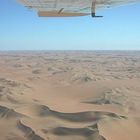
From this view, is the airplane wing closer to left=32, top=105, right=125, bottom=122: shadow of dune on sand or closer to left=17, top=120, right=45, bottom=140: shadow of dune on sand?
left=17, top=120, right=45, bottom=140: shadow of dune on sand

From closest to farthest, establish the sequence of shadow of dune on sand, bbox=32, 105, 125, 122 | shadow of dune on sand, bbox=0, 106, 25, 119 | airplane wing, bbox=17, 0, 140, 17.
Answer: airplane wing, bbox=17, 0, 140, 17
shadow of dune on sand, bbox=32, 105, 125, 122
shadow of dune on sand, bbox=0, 106, 25, 119

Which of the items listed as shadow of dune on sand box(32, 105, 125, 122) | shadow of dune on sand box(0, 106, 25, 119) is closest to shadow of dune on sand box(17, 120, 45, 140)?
shadow of dune on sand box(0, 106, 25, 119)

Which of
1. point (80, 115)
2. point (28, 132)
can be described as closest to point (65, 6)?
point (28, 132)

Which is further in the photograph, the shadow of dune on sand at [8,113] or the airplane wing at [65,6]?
the shadow of dune on sand at [8,113]

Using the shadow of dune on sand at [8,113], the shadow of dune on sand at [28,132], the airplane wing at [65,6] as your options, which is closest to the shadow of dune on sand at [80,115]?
the shadow of dune on sand at [8,113]

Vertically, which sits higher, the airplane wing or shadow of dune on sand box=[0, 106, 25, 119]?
the airplane wing

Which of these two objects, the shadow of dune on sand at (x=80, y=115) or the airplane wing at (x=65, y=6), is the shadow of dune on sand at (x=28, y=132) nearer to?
the shadow of dune on sand at (x=80, y=115)

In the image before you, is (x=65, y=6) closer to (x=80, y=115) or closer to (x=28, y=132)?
(x=28, y=132)

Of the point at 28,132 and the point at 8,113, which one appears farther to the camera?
the point at 8,113

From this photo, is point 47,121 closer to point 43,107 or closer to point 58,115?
point 58,115
